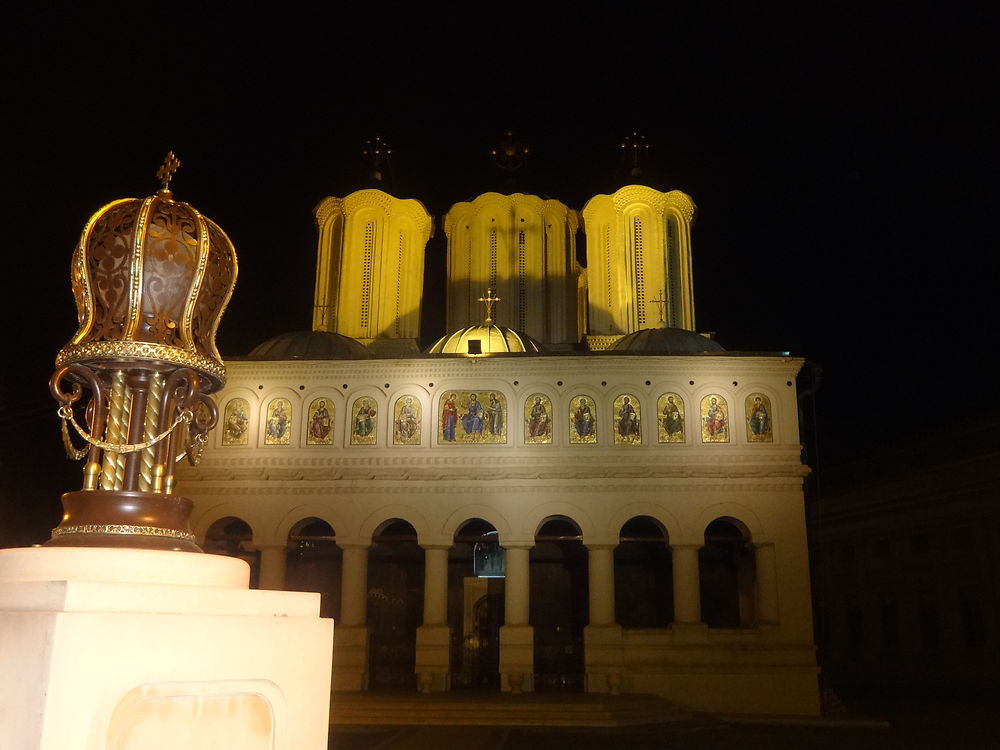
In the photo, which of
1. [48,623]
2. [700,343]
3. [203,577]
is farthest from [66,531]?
[700,343]

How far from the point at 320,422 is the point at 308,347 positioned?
7.44 ft

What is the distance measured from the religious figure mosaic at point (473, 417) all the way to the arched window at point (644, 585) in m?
4.01

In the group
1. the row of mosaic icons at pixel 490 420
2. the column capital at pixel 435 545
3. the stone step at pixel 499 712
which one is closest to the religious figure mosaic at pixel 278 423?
the row of mosaic icons at pixel 490 420

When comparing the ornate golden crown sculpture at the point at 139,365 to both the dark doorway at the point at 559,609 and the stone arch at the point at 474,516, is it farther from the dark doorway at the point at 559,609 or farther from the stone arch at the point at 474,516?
the dark doorway at the point at 559,609

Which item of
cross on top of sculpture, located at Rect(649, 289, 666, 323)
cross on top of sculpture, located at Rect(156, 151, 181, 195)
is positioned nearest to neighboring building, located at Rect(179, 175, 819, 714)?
cross on top of sculpture, located at Rect(649, 289, 666, 323)

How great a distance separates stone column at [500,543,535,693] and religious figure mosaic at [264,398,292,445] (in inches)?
206

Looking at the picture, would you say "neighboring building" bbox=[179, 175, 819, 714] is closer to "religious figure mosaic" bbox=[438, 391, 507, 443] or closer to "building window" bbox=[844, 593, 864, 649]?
"religious figure mosaic" bbox=[438, 391, 507, 443]

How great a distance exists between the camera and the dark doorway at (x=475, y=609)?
1800 centimetres

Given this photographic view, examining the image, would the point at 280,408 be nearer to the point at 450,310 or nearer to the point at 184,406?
the point at 450,310

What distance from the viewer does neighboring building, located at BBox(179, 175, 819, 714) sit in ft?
52.6

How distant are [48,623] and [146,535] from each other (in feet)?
2.82

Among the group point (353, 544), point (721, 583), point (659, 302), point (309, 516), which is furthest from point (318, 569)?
point (659, 302)

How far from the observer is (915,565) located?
2362cm

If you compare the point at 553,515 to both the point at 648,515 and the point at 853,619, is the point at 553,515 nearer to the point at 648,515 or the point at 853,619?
the point at 648,515
